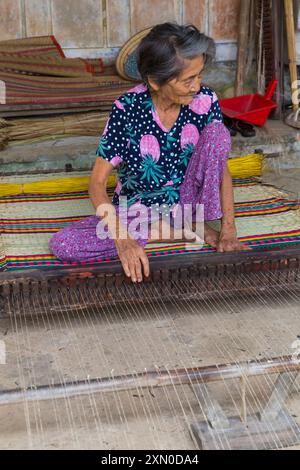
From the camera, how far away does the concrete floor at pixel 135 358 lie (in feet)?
7.07

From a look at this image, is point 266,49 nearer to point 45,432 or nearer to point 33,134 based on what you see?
point 33,134

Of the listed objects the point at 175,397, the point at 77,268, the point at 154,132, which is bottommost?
the point at 175,397

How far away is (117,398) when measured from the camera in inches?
91.7

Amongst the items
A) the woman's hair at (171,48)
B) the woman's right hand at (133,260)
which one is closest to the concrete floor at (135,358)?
the woman's right hand at (133,260)

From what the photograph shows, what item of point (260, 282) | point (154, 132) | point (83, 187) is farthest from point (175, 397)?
point (83, 187)

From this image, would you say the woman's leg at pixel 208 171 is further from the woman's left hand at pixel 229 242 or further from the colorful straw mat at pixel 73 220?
the colorful straw mat at pixel 73 220

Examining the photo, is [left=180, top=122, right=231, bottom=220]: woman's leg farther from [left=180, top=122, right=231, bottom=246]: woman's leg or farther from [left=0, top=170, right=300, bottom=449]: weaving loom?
[left=0, top=170, right=300, bottom=449]: weaving loom

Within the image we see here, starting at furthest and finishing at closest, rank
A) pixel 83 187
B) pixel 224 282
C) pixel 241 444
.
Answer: pixel 83 187, pixel 224 282, pixel 241 444

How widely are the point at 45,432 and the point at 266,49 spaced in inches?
166

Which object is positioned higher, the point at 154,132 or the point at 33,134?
the point at 154,132

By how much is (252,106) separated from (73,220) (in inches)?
93.9

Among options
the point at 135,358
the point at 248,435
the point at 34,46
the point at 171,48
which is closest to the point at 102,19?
the point at 34,46

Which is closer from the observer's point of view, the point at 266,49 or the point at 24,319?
the point at 24,319

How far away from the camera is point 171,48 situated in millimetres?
2633
